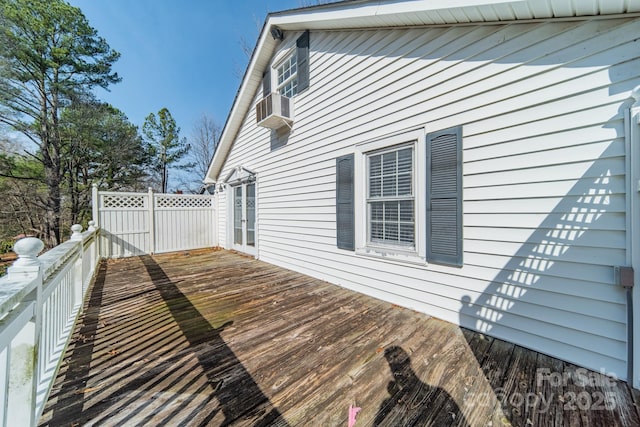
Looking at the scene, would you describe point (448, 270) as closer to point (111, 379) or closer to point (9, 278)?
point (111, 379)

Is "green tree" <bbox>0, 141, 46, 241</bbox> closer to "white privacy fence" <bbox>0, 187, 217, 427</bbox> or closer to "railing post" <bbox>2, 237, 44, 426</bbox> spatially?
"white privacy fence" <bbox>0, 187, 217, 427</bbox>

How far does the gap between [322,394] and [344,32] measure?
4.96 meters

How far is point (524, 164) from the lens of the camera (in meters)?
2.31

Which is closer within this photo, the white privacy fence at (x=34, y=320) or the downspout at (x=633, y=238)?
the white privacy fence at (x=34, y=320)

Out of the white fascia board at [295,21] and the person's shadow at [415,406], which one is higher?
the white fascia board at [295,21]

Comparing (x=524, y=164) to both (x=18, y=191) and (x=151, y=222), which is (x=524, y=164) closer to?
(x=151, y=222)

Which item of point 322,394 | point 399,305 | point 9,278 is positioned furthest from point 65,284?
point 399,305

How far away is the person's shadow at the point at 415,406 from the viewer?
1.50 meters

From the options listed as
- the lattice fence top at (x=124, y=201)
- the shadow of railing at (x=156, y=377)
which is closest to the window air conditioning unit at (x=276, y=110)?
the shadow of railing at (x=156, y=377)

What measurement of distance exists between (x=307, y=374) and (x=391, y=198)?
2.38m

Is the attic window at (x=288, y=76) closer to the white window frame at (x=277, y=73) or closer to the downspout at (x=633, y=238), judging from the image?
the white window frame at (x=277, y=73)

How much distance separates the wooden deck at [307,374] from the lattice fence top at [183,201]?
205 inches

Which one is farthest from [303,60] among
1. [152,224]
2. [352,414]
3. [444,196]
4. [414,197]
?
[152,224]

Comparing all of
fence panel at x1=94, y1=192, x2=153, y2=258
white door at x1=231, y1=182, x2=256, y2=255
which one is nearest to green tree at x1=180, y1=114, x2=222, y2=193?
fence panel at x1=94, y1=192, x2=153, y2=258
